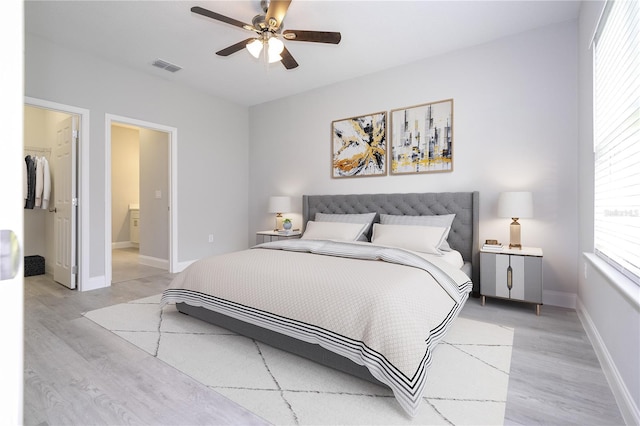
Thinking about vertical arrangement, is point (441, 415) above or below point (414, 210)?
below

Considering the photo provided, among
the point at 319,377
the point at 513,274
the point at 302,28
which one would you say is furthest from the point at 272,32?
the point at 513,274

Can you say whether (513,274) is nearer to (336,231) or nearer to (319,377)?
(336,231)

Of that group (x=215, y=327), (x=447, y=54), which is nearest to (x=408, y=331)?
(x=215, y=327)

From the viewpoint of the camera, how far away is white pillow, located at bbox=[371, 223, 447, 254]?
317cm

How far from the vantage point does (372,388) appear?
1.77 meters

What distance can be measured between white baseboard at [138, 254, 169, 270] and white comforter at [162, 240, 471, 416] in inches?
94.7

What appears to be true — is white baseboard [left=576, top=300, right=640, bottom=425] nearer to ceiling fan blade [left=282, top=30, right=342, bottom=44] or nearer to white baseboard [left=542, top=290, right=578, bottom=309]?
white baseboard [left=542, top=290, right=578, bottom=309]

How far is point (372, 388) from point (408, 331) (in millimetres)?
440

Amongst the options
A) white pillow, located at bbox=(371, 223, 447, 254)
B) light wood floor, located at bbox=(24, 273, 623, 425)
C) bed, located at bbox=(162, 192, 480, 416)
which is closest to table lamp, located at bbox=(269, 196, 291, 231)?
bed, located at bbox=(162, 192, 480, 416)

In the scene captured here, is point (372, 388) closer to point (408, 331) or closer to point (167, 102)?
point (408, 331)

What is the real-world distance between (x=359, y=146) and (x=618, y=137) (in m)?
2.86

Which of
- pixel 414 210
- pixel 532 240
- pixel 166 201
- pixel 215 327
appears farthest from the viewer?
pixel 166 201

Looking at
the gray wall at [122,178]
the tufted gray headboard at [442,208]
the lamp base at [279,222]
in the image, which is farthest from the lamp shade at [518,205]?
the gray wall at [122,178]

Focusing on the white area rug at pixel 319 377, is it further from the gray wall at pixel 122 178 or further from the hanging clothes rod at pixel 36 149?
the gray wall at pixel 122 178
